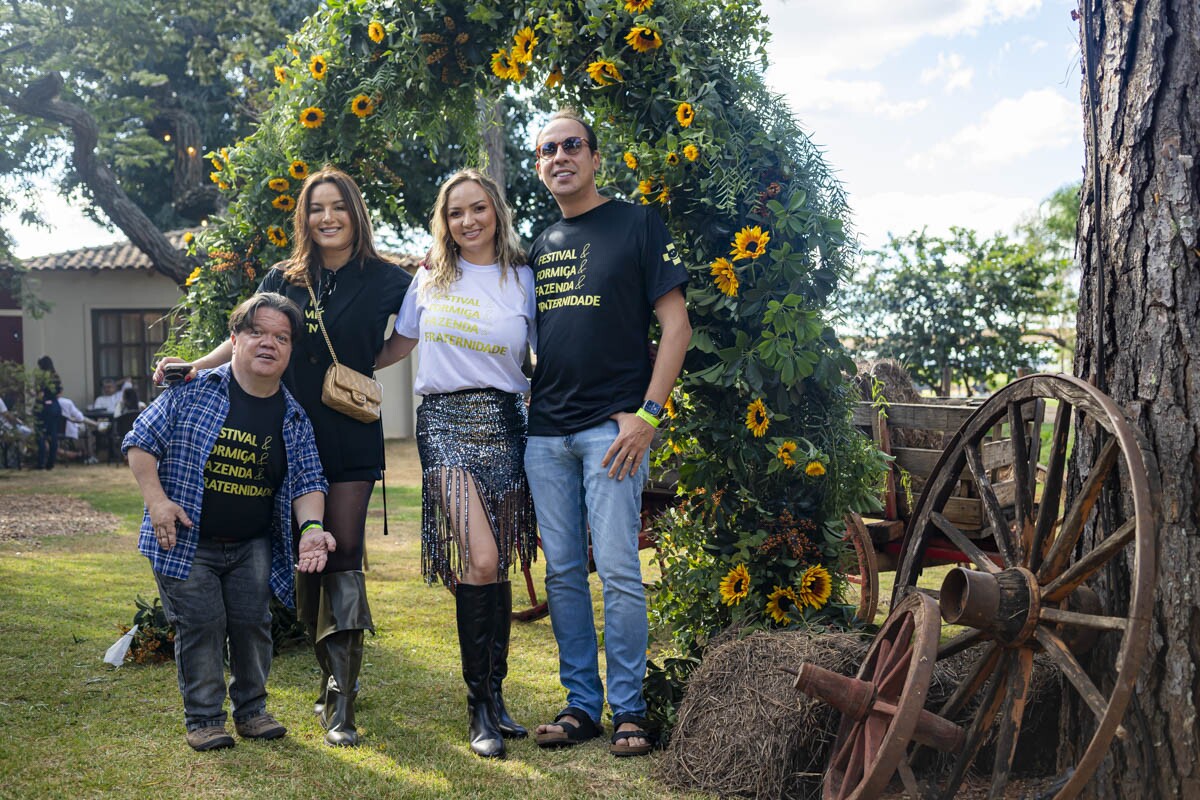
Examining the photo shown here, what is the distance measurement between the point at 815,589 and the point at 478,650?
123cm

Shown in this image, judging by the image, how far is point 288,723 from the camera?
12.9 ft

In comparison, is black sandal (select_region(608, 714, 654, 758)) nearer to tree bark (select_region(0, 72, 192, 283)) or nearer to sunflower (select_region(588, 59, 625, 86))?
sunflower (select_region(588, 59, 625, 86))

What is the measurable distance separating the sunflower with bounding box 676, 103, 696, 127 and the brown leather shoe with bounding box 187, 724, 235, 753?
2748mm

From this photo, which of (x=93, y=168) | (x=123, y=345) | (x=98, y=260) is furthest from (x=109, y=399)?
(x=93, y=168)

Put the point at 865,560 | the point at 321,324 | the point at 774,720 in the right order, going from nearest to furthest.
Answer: the point at 774,720
the point at 321,324
the point at 865,560

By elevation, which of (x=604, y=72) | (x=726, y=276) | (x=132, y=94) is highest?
(x=132, y=94)

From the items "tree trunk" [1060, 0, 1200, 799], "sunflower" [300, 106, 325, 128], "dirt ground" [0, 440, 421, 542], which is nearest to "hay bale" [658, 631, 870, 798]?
"tree trunk" [1060, 0, 1200, 799]

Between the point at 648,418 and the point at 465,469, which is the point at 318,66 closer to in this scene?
the point at 465,469

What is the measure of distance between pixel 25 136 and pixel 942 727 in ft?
46.8

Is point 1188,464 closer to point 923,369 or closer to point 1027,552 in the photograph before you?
point 1027,552

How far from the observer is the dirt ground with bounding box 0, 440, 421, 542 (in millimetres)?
9523

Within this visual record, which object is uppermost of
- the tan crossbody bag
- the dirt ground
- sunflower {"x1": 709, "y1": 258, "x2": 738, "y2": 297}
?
sunflower {"x1": 709, "y1": 258, "x2": 738, "y2": 297}

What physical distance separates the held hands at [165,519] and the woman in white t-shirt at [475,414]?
82 centimetres

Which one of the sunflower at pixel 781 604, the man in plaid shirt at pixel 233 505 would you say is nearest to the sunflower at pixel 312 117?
the man in plaid shirt at pixel 233 505
